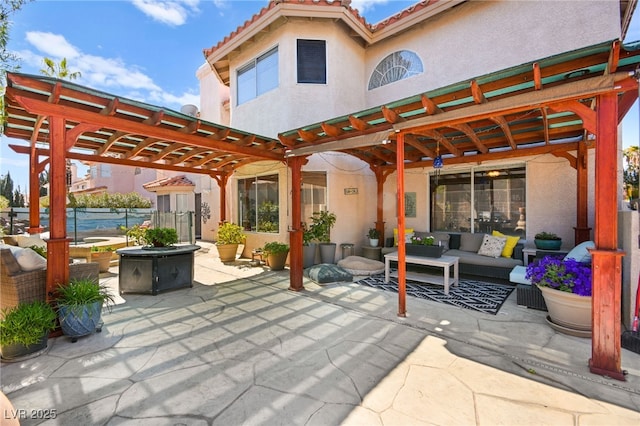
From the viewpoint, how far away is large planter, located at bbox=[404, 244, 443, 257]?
559 cm

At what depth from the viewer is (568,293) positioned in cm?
343

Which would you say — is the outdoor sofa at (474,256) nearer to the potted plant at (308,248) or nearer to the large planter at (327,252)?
the large planter at (327,252)

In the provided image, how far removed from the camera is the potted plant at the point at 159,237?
5629 millimetres

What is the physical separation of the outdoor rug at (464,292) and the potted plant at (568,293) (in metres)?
0.81

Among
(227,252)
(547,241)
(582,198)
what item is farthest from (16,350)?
(582,198)

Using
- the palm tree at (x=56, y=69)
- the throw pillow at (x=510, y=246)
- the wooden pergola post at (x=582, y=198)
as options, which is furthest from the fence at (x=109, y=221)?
the wooden pergola post at (x=582, y=198)

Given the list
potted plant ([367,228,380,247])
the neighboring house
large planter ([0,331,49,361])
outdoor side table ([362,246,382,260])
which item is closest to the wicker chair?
large planter ([0,331,49,361])

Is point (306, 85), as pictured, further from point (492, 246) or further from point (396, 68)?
point (492, 246)

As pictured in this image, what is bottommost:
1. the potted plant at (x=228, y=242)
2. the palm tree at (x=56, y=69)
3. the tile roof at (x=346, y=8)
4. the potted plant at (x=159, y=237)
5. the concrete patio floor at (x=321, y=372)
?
the concrete patio floor at (x=321, y=372)

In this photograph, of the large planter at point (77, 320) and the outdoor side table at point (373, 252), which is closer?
the large planter at point (77, 320)

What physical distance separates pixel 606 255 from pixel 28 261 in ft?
A: 21.3

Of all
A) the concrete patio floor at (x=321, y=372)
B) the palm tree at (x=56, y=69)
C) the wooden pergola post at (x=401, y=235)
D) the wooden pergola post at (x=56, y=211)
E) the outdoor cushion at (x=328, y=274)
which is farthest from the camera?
the palm tree at (x=56, y=69)

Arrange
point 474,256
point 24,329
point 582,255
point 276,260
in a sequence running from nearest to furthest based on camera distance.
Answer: point 24,329
point 582,255
point 474,256
point 276,260

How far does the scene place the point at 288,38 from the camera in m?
7.64
